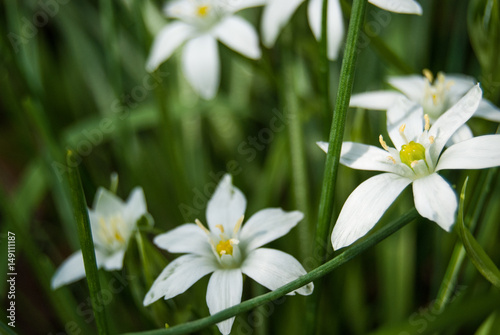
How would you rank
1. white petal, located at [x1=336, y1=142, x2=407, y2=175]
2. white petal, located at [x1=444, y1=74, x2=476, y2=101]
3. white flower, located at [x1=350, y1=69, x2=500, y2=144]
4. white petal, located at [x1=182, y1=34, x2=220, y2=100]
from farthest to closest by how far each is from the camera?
1. white petal, located at [x1=182, y1=34, x2=220, y2=100]
2. white petal, located at [x1=444, y1=74, x2=476, y2=101]
3. white flower, located at [x1=350, y1=69, x2=500, y2=144]
4. white petal, located at [x1=336, y1=142, x2=407, y2=175]

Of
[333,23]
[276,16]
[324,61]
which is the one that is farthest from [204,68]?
[324,61]

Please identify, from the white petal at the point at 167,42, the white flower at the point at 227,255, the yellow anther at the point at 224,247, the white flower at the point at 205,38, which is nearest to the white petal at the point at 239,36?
the white flower at the point at 205,38

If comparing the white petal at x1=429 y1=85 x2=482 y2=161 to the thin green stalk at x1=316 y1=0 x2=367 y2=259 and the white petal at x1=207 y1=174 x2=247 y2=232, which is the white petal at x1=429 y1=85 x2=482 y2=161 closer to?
the thin green stalk at x1=316 y1=0 x2=367 y2=259

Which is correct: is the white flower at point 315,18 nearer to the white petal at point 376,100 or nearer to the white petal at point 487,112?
the white petal at point 376,100

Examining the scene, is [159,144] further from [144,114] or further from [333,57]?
[333,57]

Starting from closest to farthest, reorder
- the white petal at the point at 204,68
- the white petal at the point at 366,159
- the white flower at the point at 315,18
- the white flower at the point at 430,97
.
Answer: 1. the white petal at the point at 366,159
2. the white flower at the point at 430,97
3. the white flower at the point at 315,18
4. the white petal at the point at 204,68

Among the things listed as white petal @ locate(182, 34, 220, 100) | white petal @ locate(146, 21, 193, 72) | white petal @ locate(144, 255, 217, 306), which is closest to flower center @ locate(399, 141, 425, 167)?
white petal @ locate(144, 255, 217, 306)
